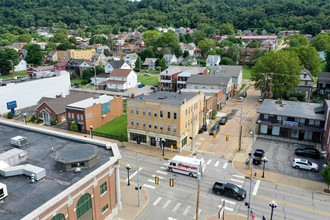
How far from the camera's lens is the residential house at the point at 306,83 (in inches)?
3102

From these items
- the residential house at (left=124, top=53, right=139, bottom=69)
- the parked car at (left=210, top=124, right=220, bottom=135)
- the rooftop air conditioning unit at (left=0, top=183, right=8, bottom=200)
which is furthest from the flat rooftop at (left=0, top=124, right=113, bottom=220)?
the residential house at (left=124, top=53, right=139, bottom=69)

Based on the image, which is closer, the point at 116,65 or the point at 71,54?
the point at 116,65

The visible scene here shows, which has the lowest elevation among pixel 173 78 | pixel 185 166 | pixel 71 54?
pixel 185 166

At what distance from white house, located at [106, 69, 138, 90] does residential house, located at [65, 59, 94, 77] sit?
21.4 metres

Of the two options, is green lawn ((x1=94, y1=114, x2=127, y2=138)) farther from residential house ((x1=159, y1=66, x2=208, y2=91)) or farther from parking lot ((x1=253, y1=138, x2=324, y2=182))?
residential house ((x1=159, y1=66, x2=208, y2=91))

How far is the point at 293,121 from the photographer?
5269 cm

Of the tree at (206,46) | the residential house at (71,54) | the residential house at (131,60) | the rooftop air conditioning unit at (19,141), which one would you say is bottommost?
the rooftop air conditioning unit at (19,141)

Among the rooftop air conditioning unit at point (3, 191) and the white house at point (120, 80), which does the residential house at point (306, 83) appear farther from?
the rooftop air conditioning unit at point (3, 191)

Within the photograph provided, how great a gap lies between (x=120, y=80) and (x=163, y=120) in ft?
178

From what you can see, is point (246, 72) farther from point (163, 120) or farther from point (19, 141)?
point (19, 141)

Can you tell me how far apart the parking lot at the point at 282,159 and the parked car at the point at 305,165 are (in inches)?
20.1

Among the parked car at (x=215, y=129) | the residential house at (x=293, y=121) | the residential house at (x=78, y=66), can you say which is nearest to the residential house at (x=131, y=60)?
the residential house at (x=78, y=66)

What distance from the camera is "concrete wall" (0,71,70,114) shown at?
234ft

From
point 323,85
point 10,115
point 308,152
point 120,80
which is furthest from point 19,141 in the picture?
point 323,85
